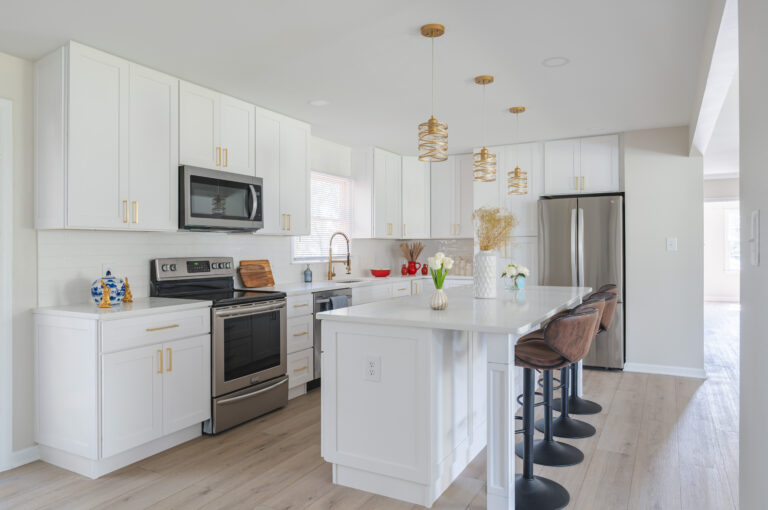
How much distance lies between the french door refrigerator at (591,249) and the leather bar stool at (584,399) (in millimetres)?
1165

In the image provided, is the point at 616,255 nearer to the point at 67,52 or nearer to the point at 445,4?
the point at 445,4

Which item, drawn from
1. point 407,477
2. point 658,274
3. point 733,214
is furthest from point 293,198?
point 733,214

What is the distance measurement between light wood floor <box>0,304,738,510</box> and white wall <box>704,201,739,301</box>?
9072 mm

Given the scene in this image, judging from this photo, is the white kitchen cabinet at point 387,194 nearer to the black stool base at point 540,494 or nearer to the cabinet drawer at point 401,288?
the cabinet drawer at point 401,288

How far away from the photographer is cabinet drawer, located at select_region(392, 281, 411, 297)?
5.73 m

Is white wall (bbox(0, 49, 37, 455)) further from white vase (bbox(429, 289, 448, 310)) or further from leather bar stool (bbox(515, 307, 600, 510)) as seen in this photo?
leather bar stool (bbox(515, 307, 600, 510))

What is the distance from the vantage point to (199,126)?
3.67 m

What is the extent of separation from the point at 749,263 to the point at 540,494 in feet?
5.39

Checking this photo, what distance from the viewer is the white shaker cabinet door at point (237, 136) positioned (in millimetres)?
3869

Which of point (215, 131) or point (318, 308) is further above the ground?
point (215, 131)

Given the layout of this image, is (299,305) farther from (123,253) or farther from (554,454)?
(554,454)

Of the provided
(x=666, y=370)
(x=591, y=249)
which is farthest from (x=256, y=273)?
(x=666, y=370)

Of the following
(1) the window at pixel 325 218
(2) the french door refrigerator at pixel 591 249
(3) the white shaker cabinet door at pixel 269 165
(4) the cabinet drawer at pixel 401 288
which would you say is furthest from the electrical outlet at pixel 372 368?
(2) the french door refrigerator at pixel 591 249

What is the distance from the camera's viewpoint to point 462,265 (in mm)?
6527
